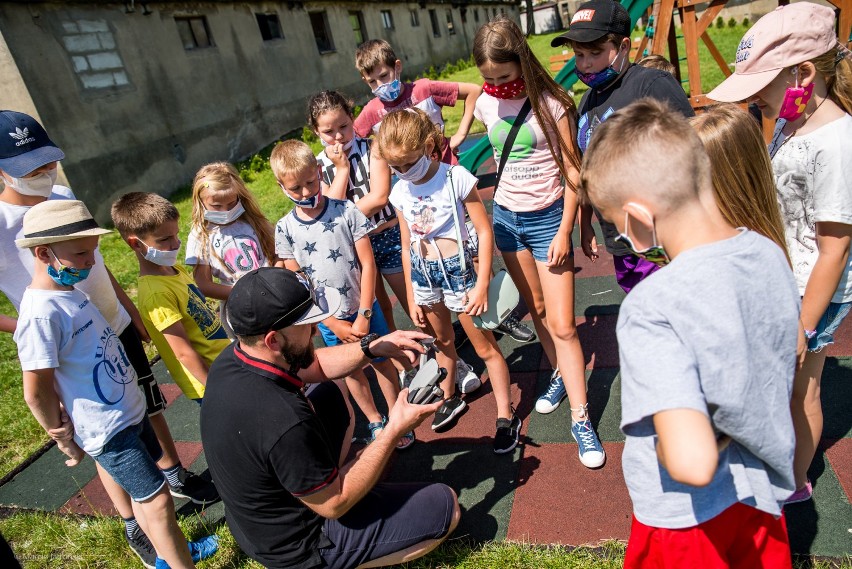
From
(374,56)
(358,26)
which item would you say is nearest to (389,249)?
(374,56)

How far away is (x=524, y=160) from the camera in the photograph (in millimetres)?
2926

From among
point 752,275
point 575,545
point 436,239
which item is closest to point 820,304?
point 752,275

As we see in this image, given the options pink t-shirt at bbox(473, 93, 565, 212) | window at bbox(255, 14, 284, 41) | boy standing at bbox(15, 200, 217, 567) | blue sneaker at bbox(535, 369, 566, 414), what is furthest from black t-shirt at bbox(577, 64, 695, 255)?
window at bbox(255, 14, 284, 41)

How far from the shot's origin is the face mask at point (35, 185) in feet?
9.50

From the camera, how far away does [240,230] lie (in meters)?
3.31

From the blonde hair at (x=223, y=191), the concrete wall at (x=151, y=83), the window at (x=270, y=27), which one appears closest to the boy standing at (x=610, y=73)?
the blonde hair at (x=223, y=191)

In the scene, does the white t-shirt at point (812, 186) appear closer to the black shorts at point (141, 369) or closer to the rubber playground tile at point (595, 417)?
the rubber playground tile at point (595, 417)

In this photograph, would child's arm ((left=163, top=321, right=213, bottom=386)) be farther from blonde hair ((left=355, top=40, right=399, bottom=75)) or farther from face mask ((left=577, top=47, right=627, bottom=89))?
face mask ((left=577, top=47, right=627, bottom=89))

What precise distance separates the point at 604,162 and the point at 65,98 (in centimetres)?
1218

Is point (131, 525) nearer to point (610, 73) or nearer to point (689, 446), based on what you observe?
point (689, 446)

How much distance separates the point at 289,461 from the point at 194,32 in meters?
15.0

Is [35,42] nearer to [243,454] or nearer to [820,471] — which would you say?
[243,454]

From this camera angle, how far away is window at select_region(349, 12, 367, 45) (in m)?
20.9

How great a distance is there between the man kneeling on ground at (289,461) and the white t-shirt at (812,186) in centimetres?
155
